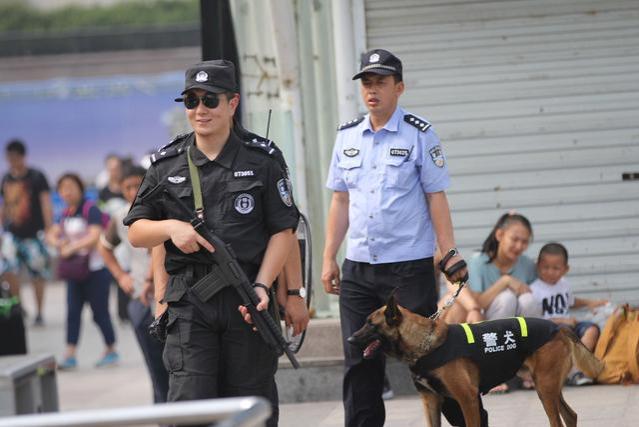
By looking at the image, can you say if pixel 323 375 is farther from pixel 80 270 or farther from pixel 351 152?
pixel 80 270

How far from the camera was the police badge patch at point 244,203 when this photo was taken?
5434mm

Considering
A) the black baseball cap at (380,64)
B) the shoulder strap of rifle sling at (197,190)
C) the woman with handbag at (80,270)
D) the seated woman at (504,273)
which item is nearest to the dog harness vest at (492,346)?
the black baseball cap at (380,64)

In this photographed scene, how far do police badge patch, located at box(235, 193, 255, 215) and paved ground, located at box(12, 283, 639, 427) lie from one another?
8.84 ft

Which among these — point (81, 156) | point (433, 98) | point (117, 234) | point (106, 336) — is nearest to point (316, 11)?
point (433, 98)

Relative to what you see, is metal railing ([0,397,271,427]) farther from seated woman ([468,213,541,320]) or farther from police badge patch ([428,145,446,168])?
seated woman ([468,213,541,320])

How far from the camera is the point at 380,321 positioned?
20.4ft

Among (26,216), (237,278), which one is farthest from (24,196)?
Answer: (237,278)

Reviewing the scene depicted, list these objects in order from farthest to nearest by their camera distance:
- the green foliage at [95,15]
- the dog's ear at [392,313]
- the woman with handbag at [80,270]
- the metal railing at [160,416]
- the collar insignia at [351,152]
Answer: the green foliage at [95,15], the woman with handbag at [80,270], the collar insignia at [351,152], the dog's ear at [392,313], the metal railing at [160,416]

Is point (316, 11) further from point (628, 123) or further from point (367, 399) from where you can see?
point (367, 399)

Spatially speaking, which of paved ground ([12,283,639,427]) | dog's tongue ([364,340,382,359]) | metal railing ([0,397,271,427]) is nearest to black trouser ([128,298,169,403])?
paved ground ([12,283,639,427])

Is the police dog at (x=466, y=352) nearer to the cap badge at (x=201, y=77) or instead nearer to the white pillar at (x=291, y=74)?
the cap badge at (x=201, y=77)

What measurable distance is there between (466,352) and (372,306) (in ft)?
1.94

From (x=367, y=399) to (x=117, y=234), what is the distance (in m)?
3.06

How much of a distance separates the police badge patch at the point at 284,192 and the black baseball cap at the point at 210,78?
43 cm
